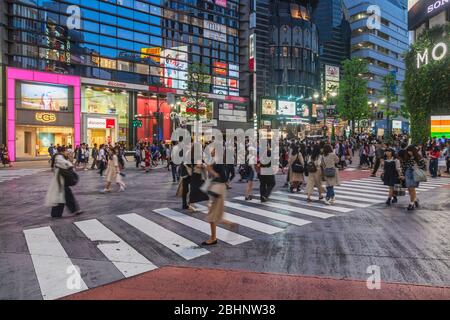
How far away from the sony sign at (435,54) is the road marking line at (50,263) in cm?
3045

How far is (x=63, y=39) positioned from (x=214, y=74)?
74.4 feet

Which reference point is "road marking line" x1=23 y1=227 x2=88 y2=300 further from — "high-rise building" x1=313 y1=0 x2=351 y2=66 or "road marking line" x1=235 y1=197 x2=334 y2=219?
"high-rise building" x1=313 y1=0 x2=351 y2=66

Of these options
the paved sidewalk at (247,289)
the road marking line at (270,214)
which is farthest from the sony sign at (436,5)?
the paved sidewalk at (247,289)

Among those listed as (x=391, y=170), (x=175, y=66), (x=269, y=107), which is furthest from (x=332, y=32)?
(x=391, y=170)

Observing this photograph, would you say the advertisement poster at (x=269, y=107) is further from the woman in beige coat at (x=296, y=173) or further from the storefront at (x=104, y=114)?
the woman in beige coat at (x=296, y=173)

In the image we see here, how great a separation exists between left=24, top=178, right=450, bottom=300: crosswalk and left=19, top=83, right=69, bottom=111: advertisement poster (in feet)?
105

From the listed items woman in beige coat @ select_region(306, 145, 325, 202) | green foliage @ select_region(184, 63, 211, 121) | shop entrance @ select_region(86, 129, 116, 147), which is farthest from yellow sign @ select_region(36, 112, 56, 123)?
woman in beige coat @ select_region(306, 145, 325, 202)

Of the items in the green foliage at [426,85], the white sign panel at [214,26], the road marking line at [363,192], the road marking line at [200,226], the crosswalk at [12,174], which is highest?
the white sign panel at [214,26]

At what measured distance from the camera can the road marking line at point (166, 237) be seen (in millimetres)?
6664

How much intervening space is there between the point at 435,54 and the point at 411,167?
23016 millimetres

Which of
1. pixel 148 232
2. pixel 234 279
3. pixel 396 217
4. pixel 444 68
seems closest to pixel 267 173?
pixel 396 217

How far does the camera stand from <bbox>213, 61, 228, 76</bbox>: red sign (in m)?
56.2

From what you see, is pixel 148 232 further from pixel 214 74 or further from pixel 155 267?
pixel 214 74

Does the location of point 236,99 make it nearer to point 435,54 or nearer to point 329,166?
point 435,54
